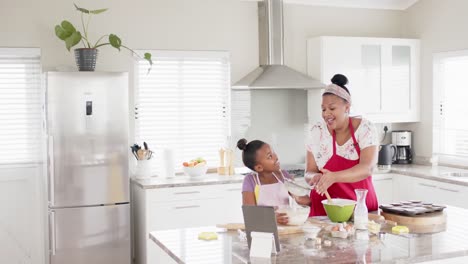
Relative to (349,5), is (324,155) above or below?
below

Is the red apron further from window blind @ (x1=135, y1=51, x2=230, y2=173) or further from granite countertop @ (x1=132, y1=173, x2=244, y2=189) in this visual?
window blind @ (x1=135, y1=51, x2=230, y2=173)

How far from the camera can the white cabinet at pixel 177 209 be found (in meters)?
5.15

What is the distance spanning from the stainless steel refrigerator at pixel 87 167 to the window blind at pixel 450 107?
3173mm

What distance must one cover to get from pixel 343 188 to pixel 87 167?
2235 mm

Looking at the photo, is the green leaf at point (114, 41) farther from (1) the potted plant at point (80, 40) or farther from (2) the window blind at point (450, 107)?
(2) the window blind at point (450, 107)

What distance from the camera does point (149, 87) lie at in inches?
224

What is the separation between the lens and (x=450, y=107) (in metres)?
6.20

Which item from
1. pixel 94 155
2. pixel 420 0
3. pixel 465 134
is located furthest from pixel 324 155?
pixel 420 0

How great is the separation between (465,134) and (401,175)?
75cm

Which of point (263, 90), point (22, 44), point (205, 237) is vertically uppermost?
point (22, 44)

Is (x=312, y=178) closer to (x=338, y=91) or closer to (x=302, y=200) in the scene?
(x=302, y=200)

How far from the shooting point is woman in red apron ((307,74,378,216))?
3516mm

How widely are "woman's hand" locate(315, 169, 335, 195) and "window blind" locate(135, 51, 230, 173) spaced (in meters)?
2.47

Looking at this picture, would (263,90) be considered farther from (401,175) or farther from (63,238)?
(63,238)
